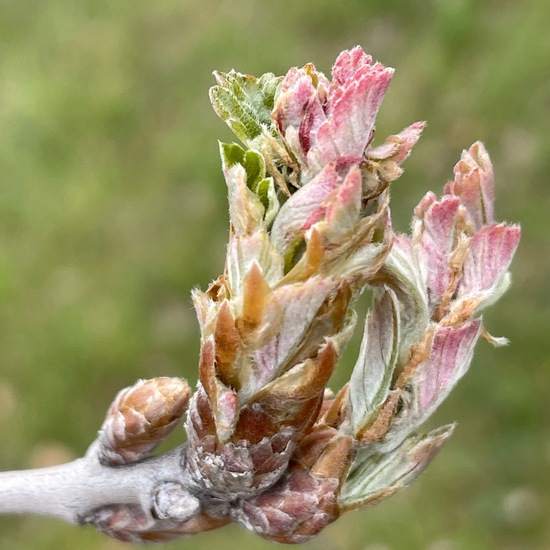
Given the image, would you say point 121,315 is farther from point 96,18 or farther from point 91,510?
point 91,510

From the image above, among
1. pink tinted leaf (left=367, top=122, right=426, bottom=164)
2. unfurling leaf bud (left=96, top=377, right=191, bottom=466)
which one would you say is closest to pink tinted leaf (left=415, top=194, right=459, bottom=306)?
pink tinted leaf (left=367, top=122, right=426, bottom=164)

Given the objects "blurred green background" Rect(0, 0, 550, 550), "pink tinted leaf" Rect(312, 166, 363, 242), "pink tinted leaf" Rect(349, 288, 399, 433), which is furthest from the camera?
"blurred green background" Rect(0, 0, 550, 550)

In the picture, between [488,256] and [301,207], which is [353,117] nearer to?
[301,207]

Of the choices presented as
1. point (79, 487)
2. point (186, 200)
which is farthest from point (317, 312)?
point (186, 200)

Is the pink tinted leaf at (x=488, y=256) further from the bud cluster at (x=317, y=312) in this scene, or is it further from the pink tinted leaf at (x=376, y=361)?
the pink tinted leaf at (x=376, y=361)

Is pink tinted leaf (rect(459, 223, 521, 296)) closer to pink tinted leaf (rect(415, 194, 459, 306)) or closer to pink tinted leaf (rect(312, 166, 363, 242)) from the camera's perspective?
pink tinted leaf (rect(415, 194, 459, 306))

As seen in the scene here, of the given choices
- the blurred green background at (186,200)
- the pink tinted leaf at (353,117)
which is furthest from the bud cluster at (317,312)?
the blurred green background at (186,200)

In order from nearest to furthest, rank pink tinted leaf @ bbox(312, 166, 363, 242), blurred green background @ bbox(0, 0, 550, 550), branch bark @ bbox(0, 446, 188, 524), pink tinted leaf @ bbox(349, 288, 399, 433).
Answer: pink tinted leaf @ bbox(312, 166, 363, 242)
pink tinted leaf @ bbox(349, 288, 399, 433)
branch bark @ bbox(0, 446, 188, 524)
blurred green background @ bbox(0, 0, 550, 550)
